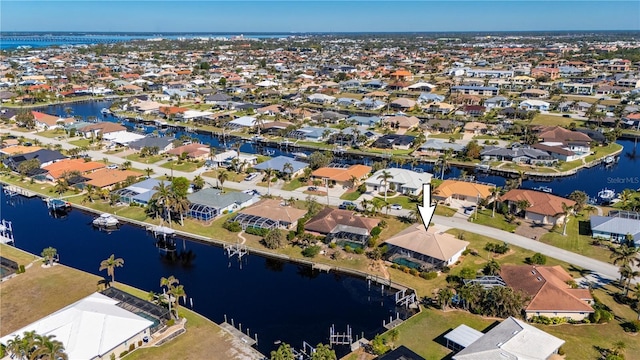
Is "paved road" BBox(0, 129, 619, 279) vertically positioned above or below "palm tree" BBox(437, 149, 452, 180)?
below

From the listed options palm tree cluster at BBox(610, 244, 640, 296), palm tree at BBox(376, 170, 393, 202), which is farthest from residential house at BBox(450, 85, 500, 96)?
palm tree cluster at BBox(610, 244, 640, 296)

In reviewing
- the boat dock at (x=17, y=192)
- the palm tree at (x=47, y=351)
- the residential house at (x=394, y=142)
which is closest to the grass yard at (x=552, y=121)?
the residential house at (x=394, y=142)

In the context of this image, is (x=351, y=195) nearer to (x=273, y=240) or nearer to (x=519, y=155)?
(x=273, y=240)

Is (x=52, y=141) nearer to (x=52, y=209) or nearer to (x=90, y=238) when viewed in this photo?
(x=52, y=209)

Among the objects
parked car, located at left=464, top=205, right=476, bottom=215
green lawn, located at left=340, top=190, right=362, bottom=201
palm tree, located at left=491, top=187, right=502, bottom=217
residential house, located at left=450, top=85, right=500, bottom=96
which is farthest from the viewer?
residential house, located at left=450, top=85, right=500, bottom=96

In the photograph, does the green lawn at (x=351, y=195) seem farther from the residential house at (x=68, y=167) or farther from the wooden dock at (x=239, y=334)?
the residential house at (x=68, y=167)

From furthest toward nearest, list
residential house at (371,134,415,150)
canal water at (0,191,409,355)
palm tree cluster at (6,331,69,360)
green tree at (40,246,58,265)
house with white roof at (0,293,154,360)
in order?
residential house at (371,134,415,150)
green tree at (40,246,58,265)
canal water at (0,191,409,355)
house with white roof at (0,293,154,360)
palm tree cluster at (6,331,69,360)

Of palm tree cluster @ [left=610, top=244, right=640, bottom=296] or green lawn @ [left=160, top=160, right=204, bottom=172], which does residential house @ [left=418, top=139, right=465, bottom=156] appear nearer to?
green lawn @ [left=160, top=160, right=204, bottom=172]
